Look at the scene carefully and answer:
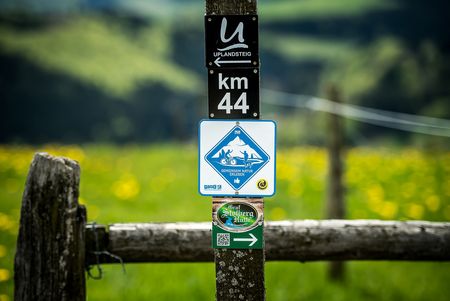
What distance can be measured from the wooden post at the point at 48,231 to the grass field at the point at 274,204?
1.68 meters

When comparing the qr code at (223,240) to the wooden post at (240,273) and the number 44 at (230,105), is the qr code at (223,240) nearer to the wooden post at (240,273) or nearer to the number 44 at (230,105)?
the wooden post at (240,273)

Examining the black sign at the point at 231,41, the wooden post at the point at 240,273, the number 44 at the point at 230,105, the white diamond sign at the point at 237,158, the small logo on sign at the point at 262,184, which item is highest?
the black sign at the point at 231,41

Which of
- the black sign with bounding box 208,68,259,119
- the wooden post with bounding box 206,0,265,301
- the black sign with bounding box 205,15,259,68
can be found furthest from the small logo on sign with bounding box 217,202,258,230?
the black sign with bounding box 205,15,259,68

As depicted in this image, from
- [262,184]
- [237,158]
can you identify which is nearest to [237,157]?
[237,158]

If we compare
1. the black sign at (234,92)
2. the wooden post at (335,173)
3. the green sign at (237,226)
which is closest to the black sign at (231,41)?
the black sign at (234,92)

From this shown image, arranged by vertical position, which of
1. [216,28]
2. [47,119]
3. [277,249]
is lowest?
[277,249]

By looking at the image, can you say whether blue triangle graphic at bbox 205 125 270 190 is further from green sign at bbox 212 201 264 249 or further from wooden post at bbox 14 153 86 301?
wooden post at bbox 14 153 86 301

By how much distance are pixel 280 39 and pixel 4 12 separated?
1489 cm

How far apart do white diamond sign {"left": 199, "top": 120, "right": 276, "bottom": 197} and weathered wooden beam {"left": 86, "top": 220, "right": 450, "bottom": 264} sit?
0.74 meters

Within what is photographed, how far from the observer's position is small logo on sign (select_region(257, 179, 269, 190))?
71.4 inches

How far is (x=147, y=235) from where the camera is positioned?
2465 millimetres

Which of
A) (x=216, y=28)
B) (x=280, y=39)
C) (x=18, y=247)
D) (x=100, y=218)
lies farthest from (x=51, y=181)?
(x=280, y=39)

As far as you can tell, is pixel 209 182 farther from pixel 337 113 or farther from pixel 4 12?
pixel 4 12

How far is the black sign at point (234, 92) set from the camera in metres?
1.81
